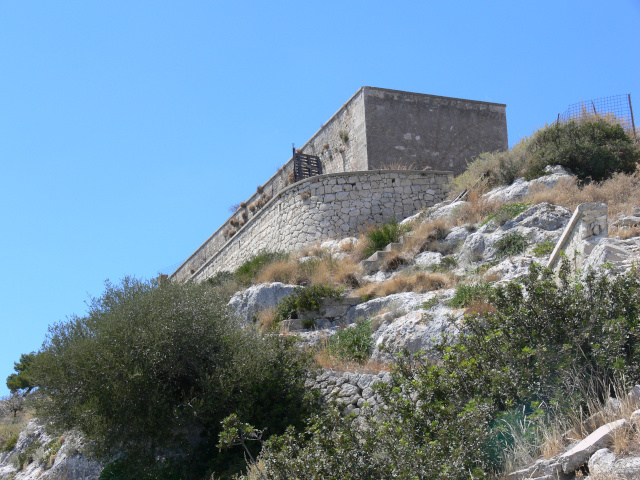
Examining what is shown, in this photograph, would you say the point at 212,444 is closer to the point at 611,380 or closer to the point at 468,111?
the point at 611,380

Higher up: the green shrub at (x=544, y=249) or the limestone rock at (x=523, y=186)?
the limestone rock at (x=523, y=186)

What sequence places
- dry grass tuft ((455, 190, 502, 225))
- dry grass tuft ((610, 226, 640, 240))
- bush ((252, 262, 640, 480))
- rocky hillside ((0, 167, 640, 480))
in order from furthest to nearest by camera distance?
dry grass tuft ((455, 190, 502, 225)) < dry grass tuft ((610, 226, 640, 240)) < rocky hillside ((0, 167, 640, 480)) < bush ((252, 262, 640, 480))

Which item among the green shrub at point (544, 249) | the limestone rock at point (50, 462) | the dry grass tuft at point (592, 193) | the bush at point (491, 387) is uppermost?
the dry grass tuft at point (592, 193)

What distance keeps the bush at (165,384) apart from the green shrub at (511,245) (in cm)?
445

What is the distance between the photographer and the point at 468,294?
30.7 ft

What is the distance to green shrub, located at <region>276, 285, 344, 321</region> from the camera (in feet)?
36.8

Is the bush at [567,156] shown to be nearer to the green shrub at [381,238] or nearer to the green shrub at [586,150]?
the green shrub at [586,150]

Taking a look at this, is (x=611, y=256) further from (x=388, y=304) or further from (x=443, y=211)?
(x=443, y=211)

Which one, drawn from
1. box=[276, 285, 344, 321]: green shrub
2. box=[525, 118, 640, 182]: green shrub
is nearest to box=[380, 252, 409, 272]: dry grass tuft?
box=[276, 285, 344, 321]: green shrub

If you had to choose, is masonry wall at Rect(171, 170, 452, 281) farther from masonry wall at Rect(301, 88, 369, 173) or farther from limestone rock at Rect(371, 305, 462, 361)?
limestone rock at Rect(371, 305, 462, 361)

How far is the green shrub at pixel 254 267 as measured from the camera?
14.3m

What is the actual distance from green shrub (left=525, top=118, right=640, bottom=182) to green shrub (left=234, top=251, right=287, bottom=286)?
6.32 meters

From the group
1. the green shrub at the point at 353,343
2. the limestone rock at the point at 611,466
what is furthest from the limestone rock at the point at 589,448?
the green shrub at the point at 353,343

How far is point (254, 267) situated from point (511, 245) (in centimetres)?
627
